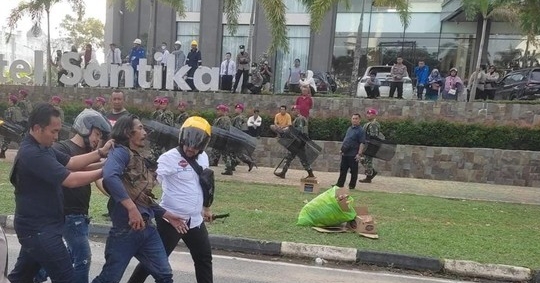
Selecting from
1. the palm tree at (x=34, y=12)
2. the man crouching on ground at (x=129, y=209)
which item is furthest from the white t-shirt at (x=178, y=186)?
the palm tree at (x=34, y=12)

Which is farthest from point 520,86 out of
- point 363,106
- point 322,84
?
point 322,84

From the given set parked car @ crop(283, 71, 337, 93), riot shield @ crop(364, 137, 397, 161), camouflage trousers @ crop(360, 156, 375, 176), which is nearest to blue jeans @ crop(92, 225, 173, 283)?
riot shield @ crop(364, 137, 397, 161)

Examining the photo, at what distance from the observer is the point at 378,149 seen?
11391 millimetres

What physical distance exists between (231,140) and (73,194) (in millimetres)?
7920

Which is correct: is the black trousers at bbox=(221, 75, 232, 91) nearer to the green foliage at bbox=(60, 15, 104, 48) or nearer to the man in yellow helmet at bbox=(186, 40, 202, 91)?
the man in yellow helmet at bbox=(186, 40, 202, 91)

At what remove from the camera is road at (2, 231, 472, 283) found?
17.6 feet

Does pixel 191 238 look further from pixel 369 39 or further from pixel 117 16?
pixel 117 16

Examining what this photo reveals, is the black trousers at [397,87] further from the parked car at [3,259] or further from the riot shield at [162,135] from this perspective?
the parked car at [3,259]

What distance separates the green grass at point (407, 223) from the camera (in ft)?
21.1

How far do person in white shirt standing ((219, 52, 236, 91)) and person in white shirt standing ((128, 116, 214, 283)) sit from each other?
45.3 feet

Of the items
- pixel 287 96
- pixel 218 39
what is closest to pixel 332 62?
pixel 218 39

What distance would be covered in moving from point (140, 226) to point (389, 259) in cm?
369

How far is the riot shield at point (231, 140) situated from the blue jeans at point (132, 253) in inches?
309

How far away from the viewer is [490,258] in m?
6.09
